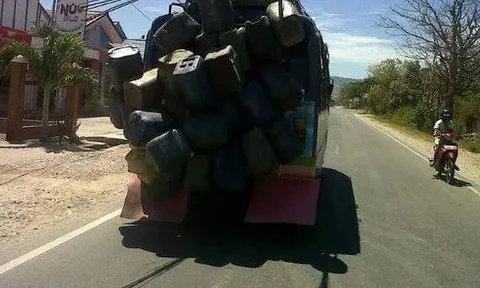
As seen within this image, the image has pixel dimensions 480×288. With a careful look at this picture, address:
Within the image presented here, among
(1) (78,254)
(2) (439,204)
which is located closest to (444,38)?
(2) (439,204)

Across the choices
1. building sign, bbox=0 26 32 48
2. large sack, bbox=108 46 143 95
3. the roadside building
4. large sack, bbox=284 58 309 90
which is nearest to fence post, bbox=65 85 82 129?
the roadside building

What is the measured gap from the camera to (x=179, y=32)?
22.3ft

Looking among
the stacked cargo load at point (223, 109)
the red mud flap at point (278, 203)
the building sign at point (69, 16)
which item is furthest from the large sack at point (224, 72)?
the building sign at point (69, 16)

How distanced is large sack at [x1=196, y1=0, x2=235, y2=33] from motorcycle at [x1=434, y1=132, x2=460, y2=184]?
26.9 ft

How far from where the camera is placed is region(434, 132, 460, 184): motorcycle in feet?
42.7

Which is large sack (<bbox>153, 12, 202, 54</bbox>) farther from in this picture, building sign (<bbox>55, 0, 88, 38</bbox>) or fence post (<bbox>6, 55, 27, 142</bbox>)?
building sign (<bbox>55, 0, 88, 38</bbox>)

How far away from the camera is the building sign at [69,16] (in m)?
25.2

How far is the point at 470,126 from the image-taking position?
105ft

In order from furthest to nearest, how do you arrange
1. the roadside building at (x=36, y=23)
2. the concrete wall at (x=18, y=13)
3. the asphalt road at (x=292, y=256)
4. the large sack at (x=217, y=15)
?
the concrete wall at (x=18, y=13) → the roadside building at (x=36, y=23) → the large sack at (x=217, y=15) → the asphalt road at (x=292, y=256)

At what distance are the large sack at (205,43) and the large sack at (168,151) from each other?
124 centimetres

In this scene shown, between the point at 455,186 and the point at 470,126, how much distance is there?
21.3m

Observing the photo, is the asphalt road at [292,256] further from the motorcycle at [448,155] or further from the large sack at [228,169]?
the motorcycle at [448,155]

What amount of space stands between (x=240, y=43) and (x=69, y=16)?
836 inches

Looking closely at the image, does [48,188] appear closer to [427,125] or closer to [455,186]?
[455,186]
